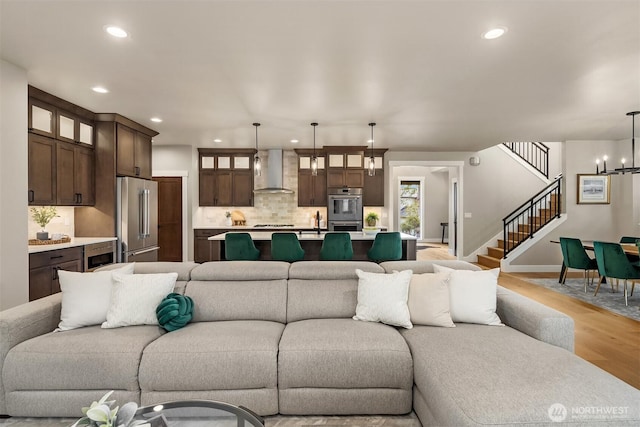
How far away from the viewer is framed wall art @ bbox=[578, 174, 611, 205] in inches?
277

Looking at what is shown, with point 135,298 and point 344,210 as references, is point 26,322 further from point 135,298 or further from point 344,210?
point 344,210

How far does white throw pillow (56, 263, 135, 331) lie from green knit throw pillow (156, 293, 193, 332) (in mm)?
422

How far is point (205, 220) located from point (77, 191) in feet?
11.3

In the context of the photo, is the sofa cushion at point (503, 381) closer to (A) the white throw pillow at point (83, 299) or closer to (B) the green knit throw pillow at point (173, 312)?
(B) the green knit throw pillow at point (173, 312)

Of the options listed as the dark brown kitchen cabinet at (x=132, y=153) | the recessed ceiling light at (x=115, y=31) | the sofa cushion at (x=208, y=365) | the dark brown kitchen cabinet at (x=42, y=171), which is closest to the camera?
the sofa cushion at (x=208, y=365)

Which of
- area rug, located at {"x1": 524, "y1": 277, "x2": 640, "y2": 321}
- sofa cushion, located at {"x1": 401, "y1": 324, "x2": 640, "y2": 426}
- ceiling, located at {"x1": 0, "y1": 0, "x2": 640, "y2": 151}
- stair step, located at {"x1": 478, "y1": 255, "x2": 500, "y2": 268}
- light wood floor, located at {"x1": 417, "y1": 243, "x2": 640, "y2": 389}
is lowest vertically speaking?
light wood floor, located at {"x1": 417, "y1": 243, "x2": 640, "y2": 389}

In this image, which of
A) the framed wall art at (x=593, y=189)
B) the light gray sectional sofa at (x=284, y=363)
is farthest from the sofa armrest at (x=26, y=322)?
the framed wall art at (x=593, y=189)

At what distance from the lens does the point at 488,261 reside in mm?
7543

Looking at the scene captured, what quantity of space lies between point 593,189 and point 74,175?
361 inches

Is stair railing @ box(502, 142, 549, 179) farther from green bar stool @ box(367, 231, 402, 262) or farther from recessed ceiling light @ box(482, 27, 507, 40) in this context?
recessed ceiling light @ box(482, 27, 507, 40)

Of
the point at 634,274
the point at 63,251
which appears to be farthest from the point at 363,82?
the point at 634,274

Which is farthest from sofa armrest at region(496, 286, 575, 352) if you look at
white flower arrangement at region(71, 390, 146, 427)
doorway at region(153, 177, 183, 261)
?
doorway at region(153, 177, 183, 261)

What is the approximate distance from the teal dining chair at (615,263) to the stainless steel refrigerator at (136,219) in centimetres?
665

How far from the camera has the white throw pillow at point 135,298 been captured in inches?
92.8
